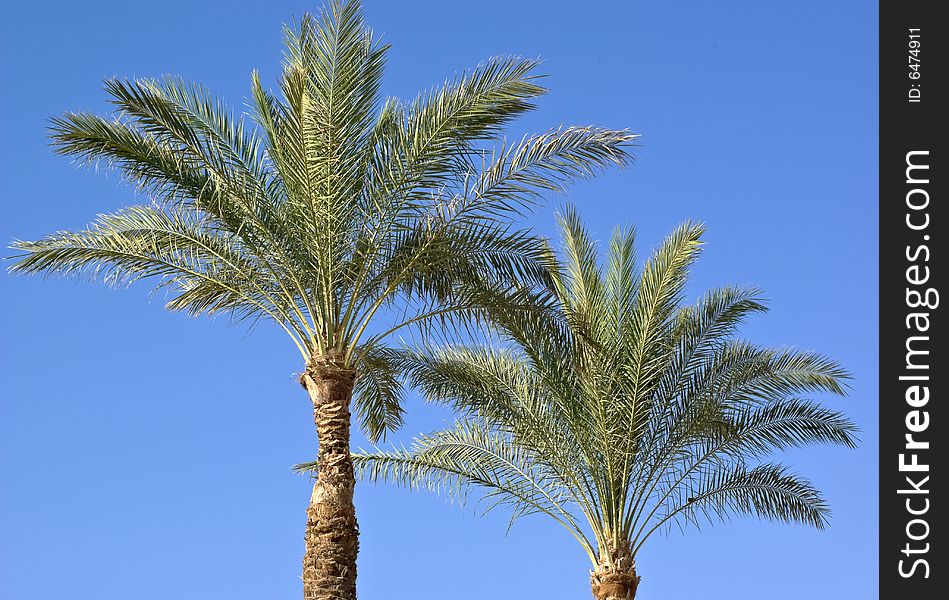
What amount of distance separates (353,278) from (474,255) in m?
1.36

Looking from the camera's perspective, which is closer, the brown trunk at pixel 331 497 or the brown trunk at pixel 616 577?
the brown trunk at pixel 331 497

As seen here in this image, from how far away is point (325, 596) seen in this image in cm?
1229

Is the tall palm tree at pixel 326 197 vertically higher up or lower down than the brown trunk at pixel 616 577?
higher up

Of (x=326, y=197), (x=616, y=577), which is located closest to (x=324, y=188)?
(x=326, y=197)

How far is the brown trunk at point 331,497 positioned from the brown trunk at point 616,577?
17.1 feet

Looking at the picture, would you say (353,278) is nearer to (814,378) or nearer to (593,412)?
(593,412)

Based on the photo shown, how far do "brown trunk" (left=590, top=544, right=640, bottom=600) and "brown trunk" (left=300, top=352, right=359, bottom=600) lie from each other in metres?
5.22

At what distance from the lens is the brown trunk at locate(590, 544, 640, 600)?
658 inches

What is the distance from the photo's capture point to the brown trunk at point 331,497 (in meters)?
12.4

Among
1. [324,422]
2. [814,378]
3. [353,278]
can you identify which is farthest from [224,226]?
[814,378]

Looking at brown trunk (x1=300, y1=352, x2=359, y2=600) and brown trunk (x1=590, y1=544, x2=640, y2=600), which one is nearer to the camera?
brown trunk (x1=300, y1=352, x2=359, y2=600)

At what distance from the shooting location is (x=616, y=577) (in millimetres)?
16750

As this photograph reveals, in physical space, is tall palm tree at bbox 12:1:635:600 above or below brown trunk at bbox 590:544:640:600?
above

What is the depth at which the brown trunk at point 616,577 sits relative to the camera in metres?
16.7
